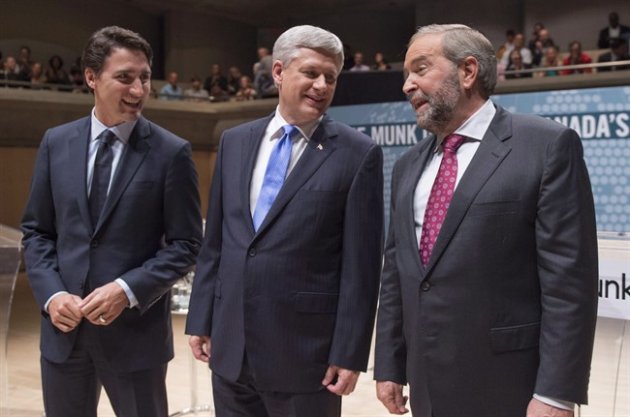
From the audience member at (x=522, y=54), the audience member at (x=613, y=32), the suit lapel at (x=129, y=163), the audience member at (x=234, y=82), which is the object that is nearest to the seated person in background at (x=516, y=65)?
the audience member at (x=522, y=54)

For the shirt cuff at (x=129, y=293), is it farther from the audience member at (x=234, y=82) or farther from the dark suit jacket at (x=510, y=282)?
the audience member at (x=234, y=82)

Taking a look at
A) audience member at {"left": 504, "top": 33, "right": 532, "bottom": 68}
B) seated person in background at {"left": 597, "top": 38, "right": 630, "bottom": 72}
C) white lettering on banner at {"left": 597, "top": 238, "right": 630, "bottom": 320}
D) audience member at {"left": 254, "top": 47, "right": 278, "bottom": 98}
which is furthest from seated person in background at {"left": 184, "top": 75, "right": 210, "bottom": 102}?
white lettering on banner at {"left": 597, "top": 238, "right": 630, "bottom": 320}

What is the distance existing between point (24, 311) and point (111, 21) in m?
11.2

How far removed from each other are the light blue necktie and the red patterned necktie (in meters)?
0.48

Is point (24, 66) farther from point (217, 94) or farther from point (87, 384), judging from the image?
point (87, 384)

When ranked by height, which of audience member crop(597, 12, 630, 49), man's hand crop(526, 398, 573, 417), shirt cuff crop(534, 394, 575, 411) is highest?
audience member crop(597, 12, 630, 49)

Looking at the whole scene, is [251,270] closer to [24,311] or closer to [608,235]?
[608,235]

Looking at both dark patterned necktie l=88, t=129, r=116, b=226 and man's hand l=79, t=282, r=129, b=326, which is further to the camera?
dark patterned necktie l=88, t=129, r=116, b=226

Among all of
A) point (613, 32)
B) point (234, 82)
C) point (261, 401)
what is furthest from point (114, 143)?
point (234, 82)

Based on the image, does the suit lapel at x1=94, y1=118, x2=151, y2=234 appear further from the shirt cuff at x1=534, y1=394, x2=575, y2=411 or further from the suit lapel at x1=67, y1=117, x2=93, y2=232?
the shirt cuff at x1=534, y1=394, x2=575, y2=411

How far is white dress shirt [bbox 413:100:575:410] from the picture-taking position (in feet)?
6.31

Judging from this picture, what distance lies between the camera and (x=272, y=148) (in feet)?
7.39

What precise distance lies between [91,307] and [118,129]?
603 millimetres

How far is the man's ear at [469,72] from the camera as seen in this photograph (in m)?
1.92
